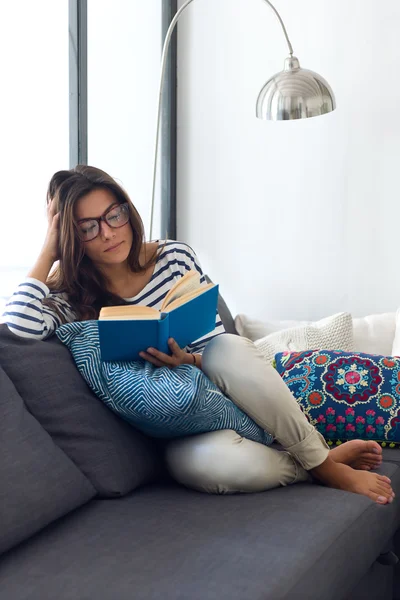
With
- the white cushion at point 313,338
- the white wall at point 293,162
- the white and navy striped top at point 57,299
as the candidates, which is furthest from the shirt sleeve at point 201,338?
the white wall at point 293,162

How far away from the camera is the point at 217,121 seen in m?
3.43

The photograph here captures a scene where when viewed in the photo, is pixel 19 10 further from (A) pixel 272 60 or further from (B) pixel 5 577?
(B) pixel 5 577

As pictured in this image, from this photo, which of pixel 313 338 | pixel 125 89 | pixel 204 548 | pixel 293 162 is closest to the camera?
pixel 204 548

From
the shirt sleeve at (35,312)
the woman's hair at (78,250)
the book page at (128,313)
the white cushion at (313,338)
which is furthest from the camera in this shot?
the white cushion at (313,338)

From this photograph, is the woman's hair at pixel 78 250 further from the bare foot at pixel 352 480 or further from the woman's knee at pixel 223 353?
the bare foot at pixel 352 480

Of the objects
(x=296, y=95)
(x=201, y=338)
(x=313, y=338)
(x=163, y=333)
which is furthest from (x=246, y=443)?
(x=296, y=95)

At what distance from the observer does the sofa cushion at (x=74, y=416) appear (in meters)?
1.59

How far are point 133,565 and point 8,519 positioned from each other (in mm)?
249

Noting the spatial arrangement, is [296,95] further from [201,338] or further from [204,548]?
[204,548]

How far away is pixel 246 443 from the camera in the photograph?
1.68m

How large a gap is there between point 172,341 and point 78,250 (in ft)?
1.54

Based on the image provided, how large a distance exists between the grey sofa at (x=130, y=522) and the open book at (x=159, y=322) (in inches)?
5.9

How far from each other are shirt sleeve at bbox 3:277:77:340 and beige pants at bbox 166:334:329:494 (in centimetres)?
41

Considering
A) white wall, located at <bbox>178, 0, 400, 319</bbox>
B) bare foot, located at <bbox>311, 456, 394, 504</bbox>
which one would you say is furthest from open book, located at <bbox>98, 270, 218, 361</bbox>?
white wall, located at <bbox>178, 0, 400, 319</bbox>
